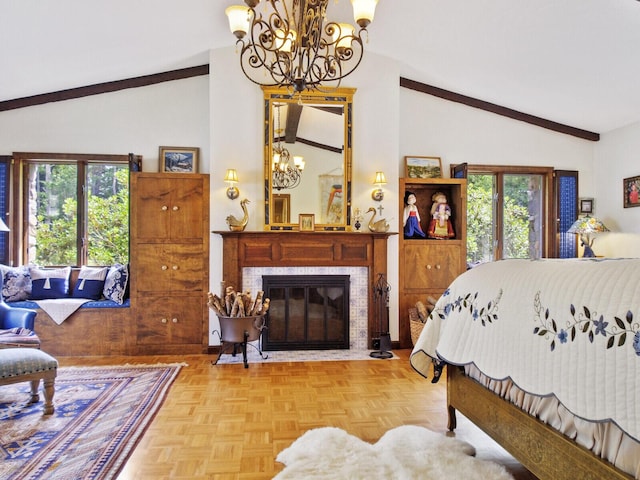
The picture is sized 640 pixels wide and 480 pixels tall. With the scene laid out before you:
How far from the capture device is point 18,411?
2.66 metres

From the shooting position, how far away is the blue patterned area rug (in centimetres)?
199

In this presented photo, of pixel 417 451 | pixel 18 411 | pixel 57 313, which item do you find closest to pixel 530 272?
pixel 417 451

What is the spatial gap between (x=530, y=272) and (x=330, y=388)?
76.1 inches

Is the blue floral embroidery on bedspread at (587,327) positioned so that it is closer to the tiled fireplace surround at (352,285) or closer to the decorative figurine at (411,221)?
the tiled fireplace surround at (352,285)

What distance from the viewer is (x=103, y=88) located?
15.6 feet

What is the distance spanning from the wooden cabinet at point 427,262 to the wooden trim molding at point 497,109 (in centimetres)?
115

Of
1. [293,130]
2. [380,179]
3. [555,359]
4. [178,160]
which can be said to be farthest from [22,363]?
[380,179]

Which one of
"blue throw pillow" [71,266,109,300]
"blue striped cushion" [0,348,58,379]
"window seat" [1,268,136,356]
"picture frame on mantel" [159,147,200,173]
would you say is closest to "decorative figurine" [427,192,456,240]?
"picture frame on mantel" [159,147,200,173]

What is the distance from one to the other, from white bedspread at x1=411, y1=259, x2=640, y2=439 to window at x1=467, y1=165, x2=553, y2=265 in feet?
11.1

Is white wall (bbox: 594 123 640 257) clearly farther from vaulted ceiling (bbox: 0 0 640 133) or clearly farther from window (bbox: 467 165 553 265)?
window (bbox: 467 165 553 265)

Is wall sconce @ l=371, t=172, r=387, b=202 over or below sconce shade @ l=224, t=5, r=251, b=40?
below

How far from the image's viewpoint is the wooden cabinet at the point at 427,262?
4527 millimetres

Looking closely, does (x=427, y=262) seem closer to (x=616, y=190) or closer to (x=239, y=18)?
(x=616, y=190)

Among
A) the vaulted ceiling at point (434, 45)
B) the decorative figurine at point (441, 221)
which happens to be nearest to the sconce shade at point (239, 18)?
the vaulted ceiling at point (434, 45)
